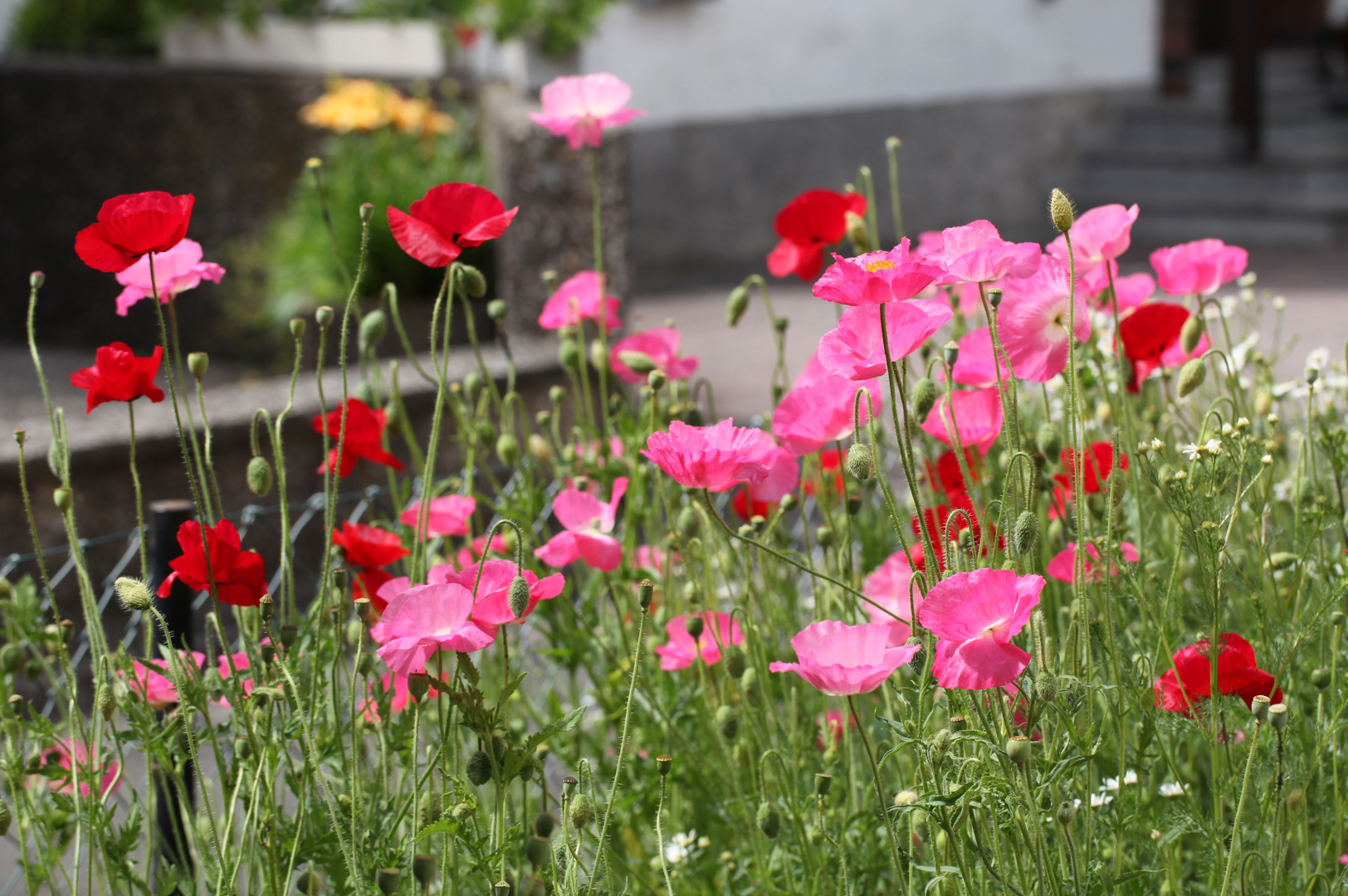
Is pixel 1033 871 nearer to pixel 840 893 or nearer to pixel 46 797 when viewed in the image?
pixel 840 893

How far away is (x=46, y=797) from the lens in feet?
3.80

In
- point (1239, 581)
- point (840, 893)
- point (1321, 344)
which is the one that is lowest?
point (1321, 344)

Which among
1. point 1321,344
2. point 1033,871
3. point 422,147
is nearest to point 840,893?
point 1033,871

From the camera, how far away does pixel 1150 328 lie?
48.1 inches

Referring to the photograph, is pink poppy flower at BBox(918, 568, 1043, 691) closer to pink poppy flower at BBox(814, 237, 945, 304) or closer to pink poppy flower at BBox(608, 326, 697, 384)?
pink poppy flower at BBox(814, 237, 945, 304)

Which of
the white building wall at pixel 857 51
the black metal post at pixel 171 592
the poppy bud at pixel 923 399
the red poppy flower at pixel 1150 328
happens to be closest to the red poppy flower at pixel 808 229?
the red poppy flower at pixel 1150 328

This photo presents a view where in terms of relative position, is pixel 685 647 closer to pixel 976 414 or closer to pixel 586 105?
pixel 976 414

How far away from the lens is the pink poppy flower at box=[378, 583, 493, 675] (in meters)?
0.81

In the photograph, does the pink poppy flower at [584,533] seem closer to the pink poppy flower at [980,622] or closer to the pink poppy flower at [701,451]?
the pink poppy flower at [701,451]

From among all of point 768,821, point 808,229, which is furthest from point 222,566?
point 808,229

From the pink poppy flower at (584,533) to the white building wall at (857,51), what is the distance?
19.8 feet

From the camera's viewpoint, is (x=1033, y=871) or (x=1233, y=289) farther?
(x=1233, y=289)

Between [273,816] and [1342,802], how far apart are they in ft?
2.57

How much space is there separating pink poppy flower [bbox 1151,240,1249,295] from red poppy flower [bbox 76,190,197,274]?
0.84 m
